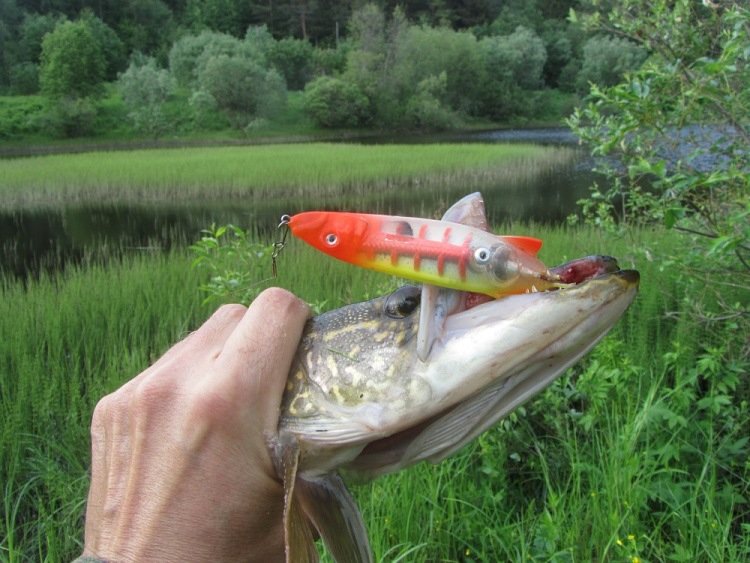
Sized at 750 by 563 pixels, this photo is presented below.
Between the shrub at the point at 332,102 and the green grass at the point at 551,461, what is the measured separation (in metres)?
42.4

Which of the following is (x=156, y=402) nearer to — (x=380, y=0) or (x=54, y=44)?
(x=54, y=44)

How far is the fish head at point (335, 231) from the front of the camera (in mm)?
1111

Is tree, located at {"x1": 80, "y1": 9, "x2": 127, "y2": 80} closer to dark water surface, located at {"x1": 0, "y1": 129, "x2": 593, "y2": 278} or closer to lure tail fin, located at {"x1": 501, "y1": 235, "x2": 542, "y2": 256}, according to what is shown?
dark water surface, located at {"x1": 0, "y1": 129, "x2": 593, "y2": 278}

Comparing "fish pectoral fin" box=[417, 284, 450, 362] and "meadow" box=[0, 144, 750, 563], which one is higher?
"fish pectoral fin" box=[417, 284, 450, 362]

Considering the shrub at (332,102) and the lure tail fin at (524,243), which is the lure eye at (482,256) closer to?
the lure tail fin at (524,243)

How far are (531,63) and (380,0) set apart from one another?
2436cm

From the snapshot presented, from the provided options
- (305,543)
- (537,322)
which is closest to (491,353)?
(537,322)

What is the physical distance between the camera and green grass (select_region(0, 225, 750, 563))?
8.55ft

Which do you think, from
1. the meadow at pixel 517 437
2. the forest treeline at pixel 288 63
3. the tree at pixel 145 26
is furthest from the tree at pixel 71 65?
the meadow at pixel 517 437

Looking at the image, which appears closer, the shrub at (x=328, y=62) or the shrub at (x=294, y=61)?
the shrub at (x=328, y=62)

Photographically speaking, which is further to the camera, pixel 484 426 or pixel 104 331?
pixel 104 331

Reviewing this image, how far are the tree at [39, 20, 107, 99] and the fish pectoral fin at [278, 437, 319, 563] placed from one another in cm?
4738

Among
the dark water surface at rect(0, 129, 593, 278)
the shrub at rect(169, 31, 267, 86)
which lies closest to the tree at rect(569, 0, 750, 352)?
the dark water surface at rect(0, 129, 593, 278)

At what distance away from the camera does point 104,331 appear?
5172mm
